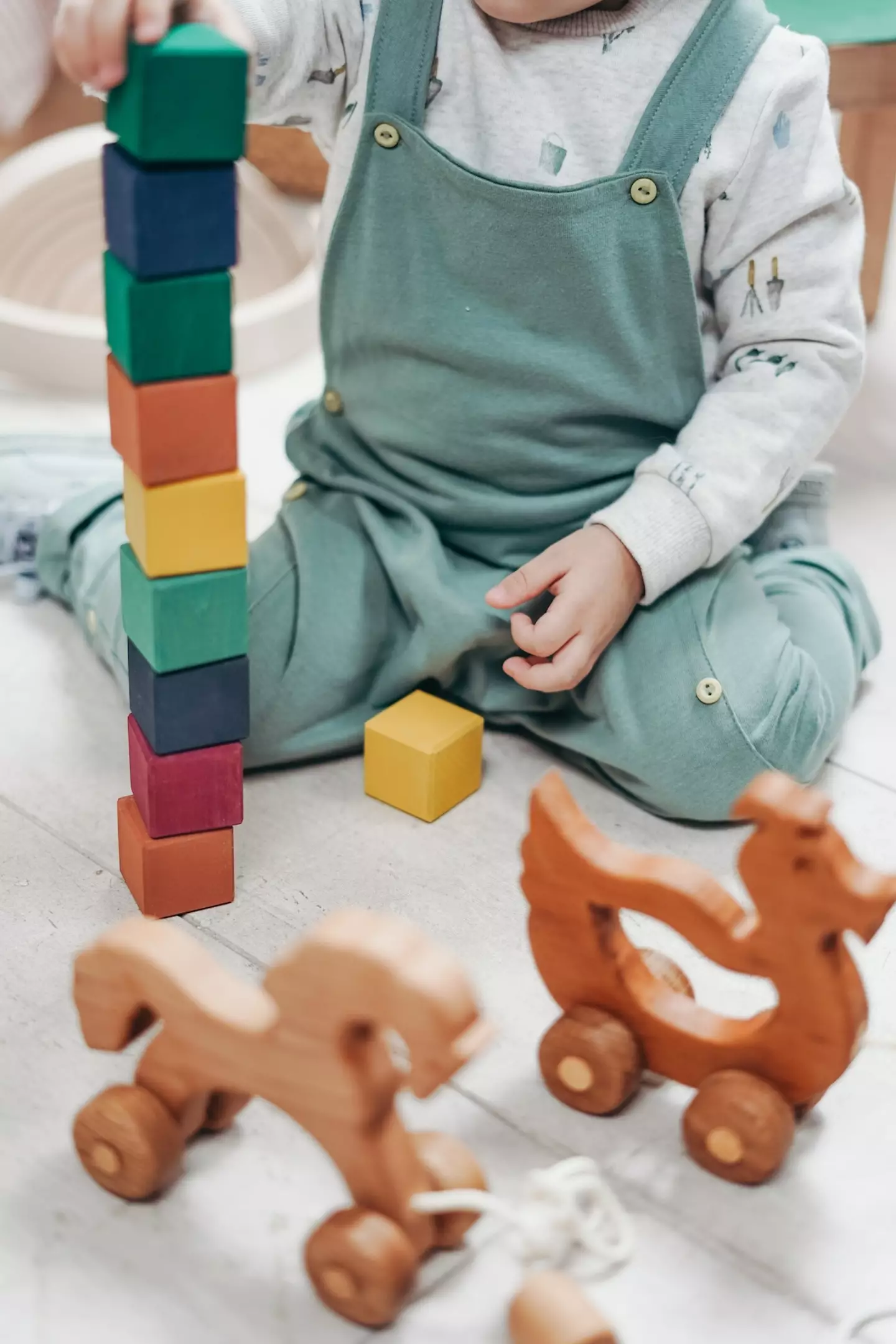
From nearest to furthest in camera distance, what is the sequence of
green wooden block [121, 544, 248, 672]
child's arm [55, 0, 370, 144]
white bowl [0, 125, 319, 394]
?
green wooden block [121, 544, 248, 672]
child's arm [55, 0, 370, 144]
white bowl [0, 125, 319, 394]

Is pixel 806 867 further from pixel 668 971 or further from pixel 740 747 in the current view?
pixel 740 747

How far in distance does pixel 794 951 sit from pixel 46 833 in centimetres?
45

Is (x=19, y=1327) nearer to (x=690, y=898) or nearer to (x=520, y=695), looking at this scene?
(x=690, y=898)

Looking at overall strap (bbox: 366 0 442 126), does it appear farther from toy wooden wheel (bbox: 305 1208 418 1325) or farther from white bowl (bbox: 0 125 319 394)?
toy wooden wheel (bbox: 305 1208 418 1325)

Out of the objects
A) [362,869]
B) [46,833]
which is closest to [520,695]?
[362,869]

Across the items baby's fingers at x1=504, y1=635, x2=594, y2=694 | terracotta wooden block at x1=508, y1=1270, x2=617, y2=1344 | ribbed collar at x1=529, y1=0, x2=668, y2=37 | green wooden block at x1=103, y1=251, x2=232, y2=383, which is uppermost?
ribbed collar at x1=529, y1=0, x2=668, y2=37

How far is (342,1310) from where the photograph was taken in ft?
2.03

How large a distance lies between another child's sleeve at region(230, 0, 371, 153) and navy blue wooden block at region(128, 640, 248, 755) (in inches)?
13.8

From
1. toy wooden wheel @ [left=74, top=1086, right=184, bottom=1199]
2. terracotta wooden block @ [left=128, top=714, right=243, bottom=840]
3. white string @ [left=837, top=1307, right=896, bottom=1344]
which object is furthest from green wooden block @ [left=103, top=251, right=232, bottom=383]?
white string @ [left=837, top=1307, right=896, bottom=1344]

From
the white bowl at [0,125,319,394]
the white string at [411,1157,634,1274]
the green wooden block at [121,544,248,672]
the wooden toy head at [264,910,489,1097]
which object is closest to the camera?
the wooden toy head at [264,910,489,1097]

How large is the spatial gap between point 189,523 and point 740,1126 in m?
0.37

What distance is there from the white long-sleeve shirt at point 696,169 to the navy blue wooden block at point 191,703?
27 centimetres

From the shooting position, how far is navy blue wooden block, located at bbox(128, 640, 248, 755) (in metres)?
0.77

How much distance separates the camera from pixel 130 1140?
2.13 feet
